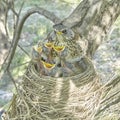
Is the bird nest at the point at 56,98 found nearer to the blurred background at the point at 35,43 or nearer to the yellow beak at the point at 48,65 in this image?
the yellow beak at the point at 48,65

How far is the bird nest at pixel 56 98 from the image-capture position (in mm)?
1253

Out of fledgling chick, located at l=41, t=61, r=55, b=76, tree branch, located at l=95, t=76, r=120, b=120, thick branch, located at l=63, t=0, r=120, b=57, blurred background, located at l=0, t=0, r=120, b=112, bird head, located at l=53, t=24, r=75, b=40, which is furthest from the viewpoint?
blurred background, located at l=0, t=0, r=120, b=112

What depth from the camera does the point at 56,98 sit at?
1257 mm

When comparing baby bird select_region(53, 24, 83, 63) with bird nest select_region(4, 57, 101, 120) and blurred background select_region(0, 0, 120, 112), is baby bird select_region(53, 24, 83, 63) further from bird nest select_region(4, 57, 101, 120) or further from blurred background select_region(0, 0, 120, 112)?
blurred background select_region(0, 0, 120, 112)

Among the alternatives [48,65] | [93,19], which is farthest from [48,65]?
[93,19]

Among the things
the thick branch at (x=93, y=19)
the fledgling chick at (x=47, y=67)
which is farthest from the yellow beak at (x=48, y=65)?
the thick branch at (x=93, y=19)

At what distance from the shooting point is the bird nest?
1253mm

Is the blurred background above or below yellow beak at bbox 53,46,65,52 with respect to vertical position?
above

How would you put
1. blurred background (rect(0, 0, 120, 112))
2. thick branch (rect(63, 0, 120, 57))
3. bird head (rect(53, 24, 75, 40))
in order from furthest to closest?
blurred background (rect(0, 0, 120, 112)) < thick branch (rect(63, 0, 120, 57)) < bird head (rect(53, 24, 75, 40))

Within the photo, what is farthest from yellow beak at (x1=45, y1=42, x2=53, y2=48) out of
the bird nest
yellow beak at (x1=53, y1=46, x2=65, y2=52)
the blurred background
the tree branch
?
the blurred background

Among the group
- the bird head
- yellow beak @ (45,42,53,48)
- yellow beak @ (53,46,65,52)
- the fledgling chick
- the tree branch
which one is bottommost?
the tree branch

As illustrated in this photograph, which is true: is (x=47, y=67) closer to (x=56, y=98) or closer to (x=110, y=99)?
(x=56, y=98)

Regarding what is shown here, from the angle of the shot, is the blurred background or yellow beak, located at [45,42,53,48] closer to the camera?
yellow beak, located at [45,42,53,48]

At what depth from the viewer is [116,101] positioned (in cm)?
118
